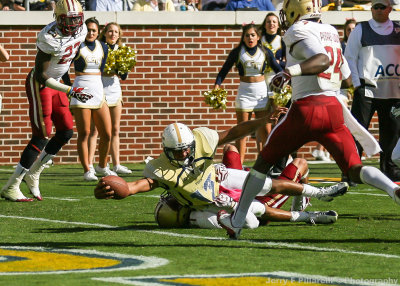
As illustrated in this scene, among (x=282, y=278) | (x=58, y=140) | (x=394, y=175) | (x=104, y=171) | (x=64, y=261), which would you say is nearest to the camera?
(x=282, y=278)

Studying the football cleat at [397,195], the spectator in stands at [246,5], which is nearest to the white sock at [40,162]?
the football cleat at [397,195]

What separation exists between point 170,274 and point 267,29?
10409 millimetres

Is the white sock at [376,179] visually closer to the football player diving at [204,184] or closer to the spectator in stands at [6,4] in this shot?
the football player diving at [204,184]

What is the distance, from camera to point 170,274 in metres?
6.09

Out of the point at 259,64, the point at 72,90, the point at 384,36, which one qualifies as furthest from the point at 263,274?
the point at 259,64

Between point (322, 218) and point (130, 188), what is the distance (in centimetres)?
189

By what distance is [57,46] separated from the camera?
11.0m

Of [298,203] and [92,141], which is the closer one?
[298,203]

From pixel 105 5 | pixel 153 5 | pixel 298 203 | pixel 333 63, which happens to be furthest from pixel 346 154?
pixel 153 5

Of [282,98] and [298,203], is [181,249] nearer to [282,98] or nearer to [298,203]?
[298,203]

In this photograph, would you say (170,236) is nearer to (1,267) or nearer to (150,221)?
(150,221)

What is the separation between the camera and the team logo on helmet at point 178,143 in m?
8.12

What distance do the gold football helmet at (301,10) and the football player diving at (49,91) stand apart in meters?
3.40

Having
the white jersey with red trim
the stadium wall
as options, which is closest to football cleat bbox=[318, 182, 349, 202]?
the white jersey with red trim
